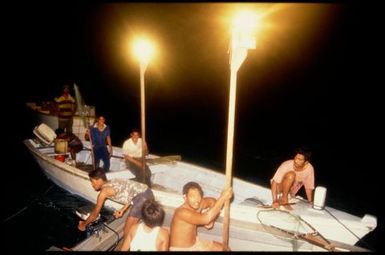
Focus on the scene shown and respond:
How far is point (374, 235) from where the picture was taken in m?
9.95

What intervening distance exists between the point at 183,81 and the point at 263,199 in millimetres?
44631

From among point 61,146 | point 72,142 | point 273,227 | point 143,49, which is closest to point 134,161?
point 72,142

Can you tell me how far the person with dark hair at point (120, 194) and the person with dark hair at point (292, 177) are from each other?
110 inches

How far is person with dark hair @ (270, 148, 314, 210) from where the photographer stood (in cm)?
625

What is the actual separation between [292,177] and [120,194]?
11.5 feet

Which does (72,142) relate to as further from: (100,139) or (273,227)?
(273,227)

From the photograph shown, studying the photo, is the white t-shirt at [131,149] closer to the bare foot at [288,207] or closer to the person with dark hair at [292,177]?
the person with dark hair at [292,177]

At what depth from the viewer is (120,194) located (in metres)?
5.36

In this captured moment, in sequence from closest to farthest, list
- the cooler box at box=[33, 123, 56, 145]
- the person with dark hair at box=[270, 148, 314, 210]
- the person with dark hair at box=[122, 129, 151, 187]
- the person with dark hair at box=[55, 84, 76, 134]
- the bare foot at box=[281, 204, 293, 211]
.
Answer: the bare foot at box=[281, 204, 293, 211]
the person with dark hair at box=[270, 148, 314, 210]
the person with dark hair at box=[122, 129, 151, 187]
the cooler box at box=[33, 123, 56, 145]
the person with dark hair at box=[55, 84, 76, 134]

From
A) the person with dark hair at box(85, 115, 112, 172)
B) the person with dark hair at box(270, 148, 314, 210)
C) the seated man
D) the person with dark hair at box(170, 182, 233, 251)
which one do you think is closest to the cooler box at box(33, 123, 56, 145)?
the seated man

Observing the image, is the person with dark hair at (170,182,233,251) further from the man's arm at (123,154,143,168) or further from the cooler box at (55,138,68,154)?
the cooler box at (55,138,68,154)

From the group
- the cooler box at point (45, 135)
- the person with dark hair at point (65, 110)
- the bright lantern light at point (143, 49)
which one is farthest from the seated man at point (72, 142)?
the bright lantern light at point (143, 49)

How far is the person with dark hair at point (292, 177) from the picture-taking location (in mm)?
6254

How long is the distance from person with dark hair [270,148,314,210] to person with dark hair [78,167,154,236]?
2786 millimetres
